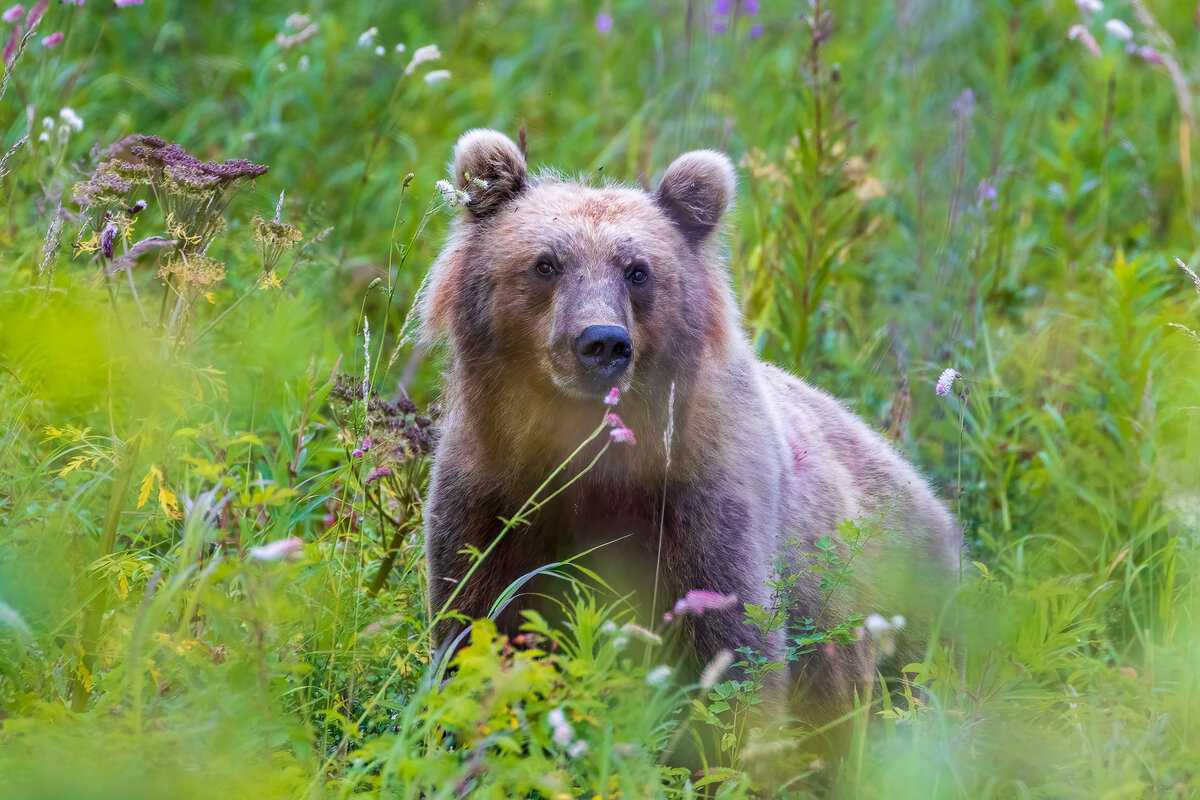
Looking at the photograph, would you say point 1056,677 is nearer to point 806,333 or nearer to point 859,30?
point 806,333

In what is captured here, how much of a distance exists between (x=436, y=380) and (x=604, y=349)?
149 cm

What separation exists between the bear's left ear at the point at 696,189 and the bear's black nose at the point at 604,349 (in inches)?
33.5

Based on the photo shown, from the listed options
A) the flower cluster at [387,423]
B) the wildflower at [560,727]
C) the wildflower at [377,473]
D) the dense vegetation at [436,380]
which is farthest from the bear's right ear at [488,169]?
the wildflower at [560,727]

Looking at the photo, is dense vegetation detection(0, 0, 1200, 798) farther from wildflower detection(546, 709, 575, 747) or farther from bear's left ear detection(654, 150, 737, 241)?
bear's left ear detection(654, 150, 737, 241)

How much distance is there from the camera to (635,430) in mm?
A: 3943

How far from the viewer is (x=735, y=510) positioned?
3.79 m

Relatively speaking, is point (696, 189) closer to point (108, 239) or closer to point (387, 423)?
point (387, 423)

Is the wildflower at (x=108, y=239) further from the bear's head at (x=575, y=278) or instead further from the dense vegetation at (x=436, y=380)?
the bear's head at (x=575, y=278)

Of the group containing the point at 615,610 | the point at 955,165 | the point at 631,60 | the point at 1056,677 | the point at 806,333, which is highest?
the point at 631,60

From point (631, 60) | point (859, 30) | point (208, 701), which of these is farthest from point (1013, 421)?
point (859, 30)

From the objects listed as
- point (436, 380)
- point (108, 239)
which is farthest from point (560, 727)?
point (436, 380)

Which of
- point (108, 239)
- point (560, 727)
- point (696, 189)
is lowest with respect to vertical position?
point (560, 727)

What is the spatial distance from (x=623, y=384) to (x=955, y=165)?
3.15m

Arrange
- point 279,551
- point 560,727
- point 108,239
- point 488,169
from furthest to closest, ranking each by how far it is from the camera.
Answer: point 488,169, point 108,239, point 560,727, point 279,551
